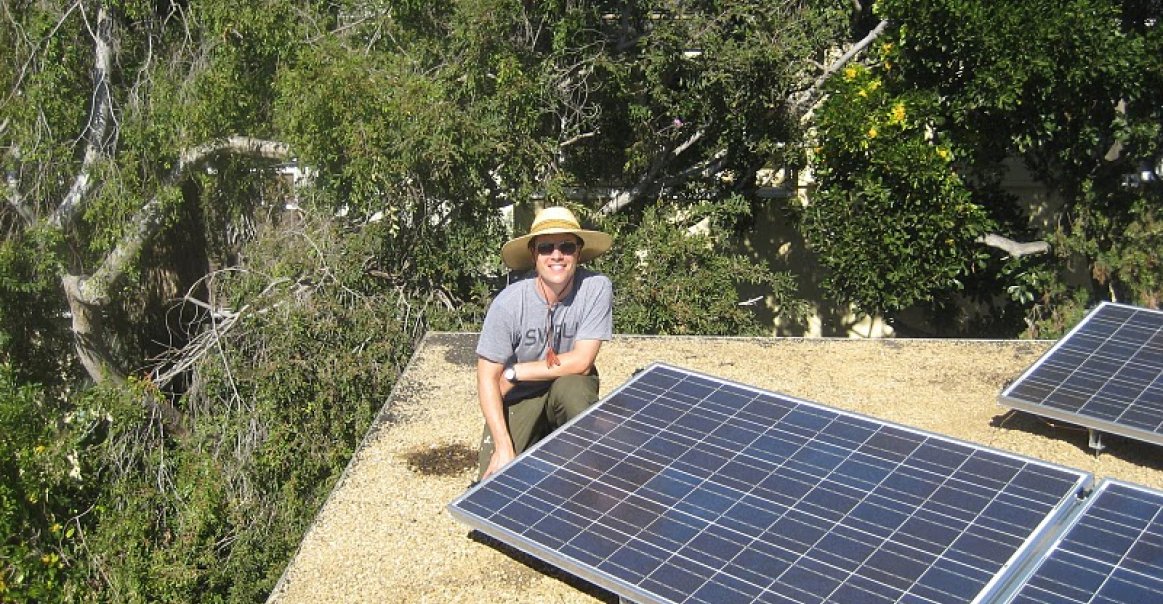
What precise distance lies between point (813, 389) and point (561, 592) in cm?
285

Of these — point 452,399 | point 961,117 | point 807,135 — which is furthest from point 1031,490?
point 807,135

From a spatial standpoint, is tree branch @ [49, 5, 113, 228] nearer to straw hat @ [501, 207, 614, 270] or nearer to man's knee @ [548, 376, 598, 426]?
straw hat @ [501, 207, 614, 270]

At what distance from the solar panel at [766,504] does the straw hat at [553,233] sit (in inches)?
33.7

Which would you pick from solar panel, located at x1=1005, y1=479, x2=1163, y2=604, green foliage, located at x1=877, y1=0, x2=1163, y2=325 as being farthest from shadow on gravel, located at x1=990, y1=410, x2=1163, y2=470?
green foliage, located at x1=877, y1=0, x2=1163, y2=325

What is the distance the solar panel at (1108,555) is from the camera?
3801 millimetres

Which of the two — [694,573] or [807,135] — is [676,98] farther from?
[694,573]

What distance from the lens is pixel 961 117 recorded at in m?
10.6

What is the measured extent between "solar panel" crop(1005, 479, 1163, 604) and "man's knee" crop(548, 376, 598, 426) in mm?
2195

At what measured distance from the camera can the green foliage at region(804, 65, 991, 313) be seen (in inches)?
420

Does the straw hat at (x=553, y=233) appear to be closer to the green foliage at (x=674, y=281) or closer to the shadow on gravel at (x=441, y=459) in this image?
the shadow on gravel at (x=441, y=459)

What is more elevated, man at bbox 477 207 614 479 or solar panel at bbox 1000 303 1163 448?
man at bbox 477 207 614 479

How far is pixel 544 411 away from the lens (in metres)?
5.84

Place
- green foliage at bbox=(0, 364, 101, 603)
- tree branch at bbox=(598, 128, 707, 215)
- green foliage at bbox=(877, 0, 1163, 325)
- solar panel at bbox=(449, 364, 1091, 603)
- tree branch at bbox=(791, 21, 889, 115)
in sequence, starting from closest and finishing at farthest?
solar panel at bbox=(449, 364, 1091, 603) → green foliage at bbox=(877, 0, 1163, 325) → green foliage at bbox=(0, 364, 101, 603) → tree branch at bbox=(791, 21, 889, 115) → tree branch at bbox=(598, 128, 707, 215)

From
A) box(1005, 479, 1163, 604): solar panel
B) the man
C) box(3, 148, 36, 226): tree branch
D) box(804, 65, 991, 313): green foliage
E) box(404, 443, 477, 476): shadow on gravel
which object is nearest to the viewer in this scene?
box(1005, 479, 1163, 604): solar panel
